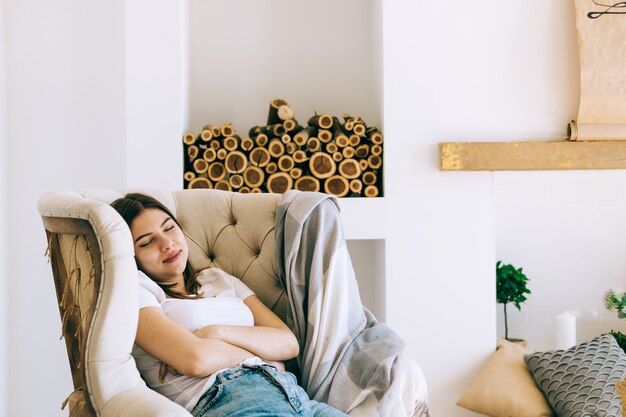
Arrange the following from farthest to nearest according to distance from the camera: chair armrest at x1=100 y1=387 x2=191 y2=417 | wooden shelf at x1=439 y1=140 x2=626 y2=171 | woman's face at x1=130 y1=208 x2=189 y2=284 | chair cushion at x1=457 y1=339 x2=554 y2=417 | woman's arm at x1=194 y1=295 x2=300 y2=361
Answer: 1. wooden shelf at x1=439 y1=140 x2=626 y2=171
2. chair cushion at x1=457 y1=339 x2=554 y2=417
3. woman's face at x1=130 y1=208 x2=189 y2=284
4. woman's arm at x1=194 y1=295 x2=300 y2=361
5. chair armrest at x1=100 y1=387 x2=191 y2=417

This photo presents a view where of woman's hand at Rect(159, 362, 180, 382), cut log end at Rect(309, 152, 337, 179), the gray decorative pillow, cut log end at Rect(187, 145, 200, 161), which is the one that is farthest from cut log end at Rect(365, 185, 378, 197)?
woman's hand at Rect(159, 362, 180, 382)

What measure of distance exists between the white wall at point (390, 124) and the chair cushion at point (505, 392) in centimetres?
8

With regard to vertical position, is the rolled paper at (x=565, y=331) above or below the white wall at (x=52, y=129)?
below

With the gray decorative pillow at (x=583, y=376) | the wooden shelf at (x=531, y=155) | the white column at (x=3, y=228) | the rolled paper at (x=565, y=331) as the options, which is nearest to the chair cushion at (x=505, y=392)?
the gray decorative pillow at (x=583, y=376)

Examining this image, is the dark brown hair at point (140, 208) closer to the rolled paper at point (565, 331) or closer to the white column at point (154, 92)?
the white column at point (154, 92)

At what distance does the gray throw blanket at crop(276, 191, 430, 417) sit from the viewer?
1.76 metres

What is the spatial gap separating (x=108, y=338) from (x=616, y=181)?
7.86ft

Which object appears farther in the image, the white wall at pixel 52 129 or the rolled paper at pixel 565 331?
the white wall at pixel 52 129

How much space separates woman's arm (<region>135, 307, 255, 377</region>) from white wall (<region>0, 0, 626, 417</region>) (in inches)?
46.0

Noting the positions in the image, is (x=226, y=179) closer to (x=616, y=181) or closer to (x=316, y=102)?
(x=316, y=102)

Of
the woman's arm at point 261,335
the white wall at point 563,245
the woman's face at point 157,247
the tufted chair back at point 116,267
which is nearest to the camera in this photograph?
the tufted chair back at point 116,267

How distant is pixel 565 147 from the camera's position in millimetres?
2699

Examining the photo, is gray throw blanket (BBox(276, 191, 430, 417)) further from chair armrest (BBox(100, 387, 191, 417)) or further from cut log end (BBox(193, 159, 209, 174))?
cut log end (BBox(193, 159, 209, 174))

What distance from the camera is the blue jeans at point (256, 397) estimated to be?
4.95 feet
